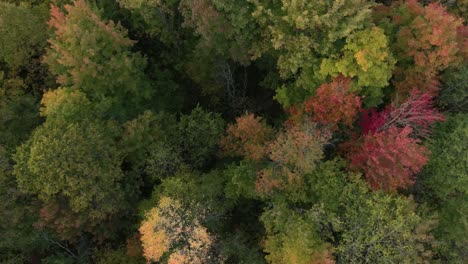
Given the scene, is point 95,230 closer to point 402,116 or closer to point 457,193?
point 402,116

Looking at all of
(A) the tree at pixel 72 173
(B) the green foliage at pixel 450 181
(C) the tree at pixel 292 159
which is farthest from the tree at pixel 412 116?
(A) the tree at pixel 72 173

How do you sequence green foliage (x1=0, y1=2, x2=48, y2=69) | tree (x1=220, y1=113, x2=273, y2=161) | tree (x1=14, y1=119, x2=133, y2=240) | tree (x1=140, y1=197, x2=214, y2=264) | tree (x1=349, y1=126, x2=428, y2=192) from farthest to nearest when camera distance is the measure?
green foliage (x1=0, y1=2, x2=48, y2=69) → tree (x1=220, y1=113, x2=273, y2=161) → tree (x1=14, y1=119, x2=133, y2=240) → tree (x1=140, y1=197, x2=214, y2=264) → tree (x1=349, y1=126, x2=428, y2=192)

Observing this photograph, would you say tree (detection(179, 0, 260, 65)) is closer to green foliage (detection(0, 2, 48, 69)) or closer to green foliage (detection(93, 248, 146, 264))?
green foliage (detection(0, 2, 48, 69))

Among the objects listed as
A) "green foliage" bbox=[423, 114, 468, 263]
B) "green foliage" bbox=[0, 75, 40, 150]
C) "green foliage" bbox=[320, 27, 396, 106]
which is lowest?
"green foliage" bbox=[0, 75, 40, 150]

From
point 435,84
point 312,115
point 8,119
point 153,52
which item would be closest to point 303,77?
point 312,115

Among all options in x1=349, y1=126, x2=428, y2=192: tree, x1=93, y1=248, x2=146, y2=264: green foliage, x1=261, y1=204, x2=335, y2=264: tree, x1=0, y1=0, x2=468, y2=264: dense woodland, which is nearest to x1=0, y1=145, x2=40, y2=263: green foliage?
x1=0, y1=0, x2=468, y2=264: dense woodland

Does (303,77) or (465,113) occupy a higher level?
(465,113)
